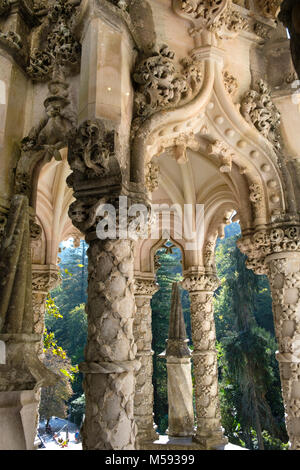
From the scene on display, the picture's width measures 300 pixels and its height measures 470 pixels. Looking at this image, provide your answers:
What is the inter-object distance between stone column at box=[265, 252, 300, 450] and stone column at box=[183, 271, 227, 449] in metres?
2.56

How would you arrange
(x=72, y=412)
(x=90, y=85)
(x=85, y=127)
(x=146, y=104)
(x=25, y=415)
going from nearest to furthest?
1. (x=25, y=415)
2. (x=85, y=127)
3. (x=90, y=85)
4. (x=146, y=104)
5. (x=72, y=412)

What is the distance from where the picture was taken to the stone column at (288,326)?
3.67 meters

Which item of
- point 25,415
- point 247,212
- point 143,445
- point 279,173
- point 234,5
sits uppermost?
point 234,5

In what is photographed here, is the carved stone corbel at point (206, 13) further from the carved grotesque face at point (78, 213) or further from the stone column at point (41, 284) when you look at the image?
the stone column at point (41, 284)

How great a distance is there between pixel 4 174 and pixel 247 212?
2.65 meters

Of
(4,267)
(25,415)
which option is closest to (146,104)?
(4,267)

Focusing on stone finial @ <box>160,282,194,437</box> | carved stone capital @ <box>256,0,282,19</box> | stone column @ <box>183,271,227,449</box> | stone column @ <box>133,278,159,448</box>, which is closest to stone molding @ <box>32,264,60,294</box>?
stone column @ <box>133,278,159,448</box>

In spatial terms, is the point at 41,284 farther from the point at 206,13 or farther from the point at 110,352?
the point at 206,13

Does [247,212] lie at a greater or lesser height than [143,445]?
greater

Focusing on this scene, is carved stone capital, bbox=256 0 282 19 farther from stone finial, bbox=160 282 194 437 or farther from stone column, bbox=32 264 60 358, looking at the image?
stone finial, bbox=160 282 194 437

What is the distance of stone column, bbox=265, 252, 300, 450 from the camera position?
3.67 metres

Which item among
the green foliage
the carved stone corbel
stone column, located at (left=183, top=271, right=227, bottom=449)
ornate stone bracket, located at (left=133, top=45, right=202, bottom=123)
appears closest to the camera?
ornate stone bracket, located at (left=133, top=45, right=202, bottom=123)

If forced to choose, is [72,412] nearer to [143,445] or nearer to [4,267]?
[143,445]

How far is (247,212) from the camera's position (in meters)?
4.39
